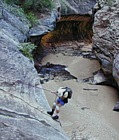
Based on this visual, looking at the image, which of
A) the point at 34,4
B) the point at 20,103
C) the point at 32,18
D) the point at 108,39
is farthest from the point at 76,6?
the point at 20,103

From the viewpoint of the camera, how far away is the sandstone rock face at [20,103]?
23.2ft

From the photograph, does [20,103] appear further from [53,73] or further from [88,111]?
[53,73]

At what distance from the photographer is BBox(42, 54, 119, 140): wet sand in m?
11.9

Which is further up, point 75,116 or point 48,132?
point 48,132

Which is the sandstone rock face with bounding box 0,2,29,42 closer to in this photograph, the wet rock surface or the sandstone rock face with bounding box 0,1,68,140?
the wet rock surface

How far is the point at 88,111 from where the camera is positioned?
44.4ft

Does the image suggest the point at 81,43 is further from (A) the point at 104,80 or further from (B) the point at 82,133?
(B) the point at 82,133

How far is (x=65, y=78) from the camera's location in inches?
682

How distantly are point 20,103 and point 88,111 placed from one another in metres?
5.64

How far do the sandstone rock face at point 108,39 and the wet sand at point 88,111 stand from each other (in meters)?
1.23

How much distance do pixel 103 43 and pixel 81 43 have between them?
22.2 feet

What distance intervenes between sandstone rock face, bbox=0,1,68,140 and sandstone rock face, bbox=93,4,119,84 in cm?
571

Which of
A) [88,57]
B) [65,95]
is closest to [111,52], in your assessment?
[88,57]

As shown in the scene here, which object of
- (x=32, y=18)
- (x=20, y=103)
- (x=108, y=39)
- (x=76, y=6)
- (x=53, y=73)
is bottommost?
(x=53, y=73)
